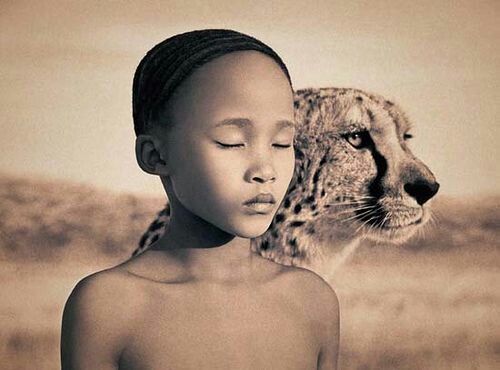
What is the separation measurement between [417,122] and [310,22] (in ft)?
0.82

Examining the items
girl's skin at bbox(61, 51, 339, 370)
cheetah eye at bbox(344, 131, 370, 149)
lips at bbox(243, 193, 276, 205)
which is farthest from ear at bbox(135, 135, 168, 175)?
cheetah eye at bbox(344, 131, 370, 149)

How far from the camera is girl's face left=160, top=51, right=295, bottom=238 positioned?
1.00 metres

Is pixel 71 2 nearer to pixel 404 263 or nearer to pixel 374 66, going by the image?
pixel 374 66

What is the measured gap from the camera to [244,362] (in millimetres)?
1046

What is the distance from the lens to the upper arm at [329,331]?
114cm

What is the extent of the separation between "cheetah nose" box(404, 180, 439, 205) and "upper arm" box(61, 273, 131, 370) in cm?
61

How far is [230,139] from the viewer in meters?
1.00

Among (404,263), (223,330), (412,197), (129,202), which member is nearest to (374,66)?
(412,197)

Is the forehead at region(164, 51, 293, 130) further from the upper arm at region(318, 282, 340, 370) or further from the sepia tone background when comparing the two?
the sepia tone background

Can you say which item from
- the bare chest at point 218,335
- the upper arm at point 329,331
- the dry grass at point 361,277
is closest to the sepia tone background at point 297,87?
the dry grass at point 361,277

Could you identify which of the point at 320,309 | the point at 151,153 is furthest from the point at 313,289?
the point at 151,153

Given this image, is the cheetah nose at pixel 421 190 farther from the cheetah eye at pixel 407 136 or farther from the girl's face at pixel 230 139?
the girl's face at pixel 230 139

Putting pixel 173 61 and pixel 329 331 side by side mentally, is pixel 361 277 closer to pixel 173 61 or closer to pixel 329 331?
pixel 329 331

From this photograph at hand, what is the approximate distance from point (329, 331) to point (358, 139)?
0.40 m
